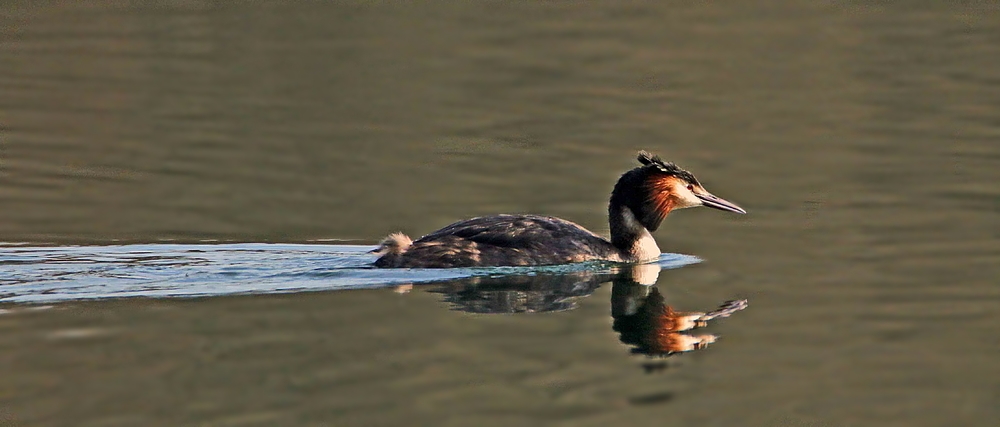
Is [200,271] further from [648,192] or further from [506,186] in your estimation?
[506,186]

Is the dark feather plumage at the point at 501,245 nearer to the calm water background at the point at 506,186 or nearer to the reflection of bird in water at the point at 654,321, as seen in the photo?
the reflection of bird in water at the point at 654,321

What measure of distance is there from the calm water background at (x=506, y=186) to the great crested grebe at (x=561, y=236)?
2.26 ft

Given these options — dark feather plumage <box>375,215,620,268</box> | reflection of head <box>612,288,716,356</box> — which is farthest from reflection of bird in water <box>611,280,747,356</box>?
dark feather plumage <box>375,215,620,268</box>

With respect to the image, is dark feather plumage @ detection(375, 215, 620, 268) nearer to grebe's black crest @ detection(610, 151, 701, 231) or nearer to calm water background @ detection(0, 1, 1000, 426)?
grebe's black crest @ detection(610, 151, 701, 231)

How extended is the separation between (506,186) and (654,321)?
523 centimetres

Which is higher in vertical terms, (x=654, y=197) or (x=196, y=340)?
(x=654, y=197)

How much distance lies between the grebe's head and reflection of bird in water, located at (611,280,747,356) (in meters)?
1.27

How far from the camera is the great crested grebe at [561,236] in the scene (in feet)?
39.4

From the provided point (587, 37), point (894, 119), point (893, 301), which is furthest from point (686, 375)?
Answer: point (587, 37)

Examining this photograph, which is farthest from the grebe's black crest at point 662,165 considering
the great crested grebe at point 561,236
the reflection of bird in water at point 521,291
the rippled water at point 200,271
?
the reflection of bird in water at point 521,291

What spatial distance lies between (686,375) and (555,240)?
3886 mm

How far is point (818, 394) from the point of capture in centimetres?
809

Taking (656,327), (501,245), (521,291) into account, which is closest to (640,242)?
(501,245)

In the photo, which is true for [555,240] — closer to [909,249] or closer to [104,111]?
[909,249]
